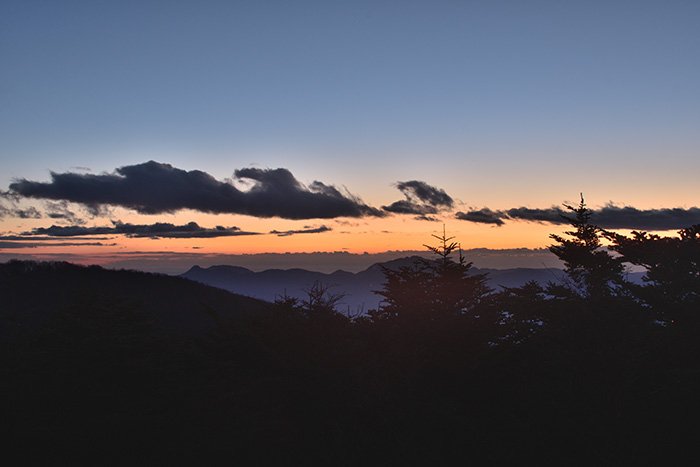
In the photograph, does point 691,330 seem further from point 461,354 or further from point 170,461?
point 170,461

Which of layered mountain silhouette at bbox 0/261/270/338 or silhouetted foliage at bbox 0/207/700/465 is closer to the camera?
silhouetted foliage at bbox 0/207/700/465

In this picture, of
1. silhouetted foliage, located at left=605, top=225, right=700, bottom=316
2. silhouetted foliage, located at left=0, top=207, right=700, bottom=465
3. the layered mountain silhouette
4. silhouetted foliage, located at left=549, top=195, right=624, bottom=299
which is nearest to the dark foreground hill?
silhouetted foliage, located at left=0, top=207, right=700, bottom=465

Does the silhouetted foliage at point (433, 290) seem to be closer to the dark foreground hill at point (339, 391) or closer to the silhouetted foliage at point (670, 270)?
the dark foreground hill at point (339, 391)

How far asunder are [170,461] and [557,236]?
1386 inches

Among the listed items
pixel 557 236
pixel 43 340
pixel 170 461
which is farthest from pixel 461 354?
pixel 557 236

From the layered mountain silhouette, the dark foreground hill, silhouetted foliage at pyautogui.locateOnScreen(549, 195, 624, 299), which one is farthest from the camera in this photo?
the layered mountain silhouette

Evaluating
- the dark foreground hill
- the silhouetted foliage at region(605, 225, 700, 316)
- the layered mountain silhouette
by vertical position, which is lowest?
the layered mountain silhouette

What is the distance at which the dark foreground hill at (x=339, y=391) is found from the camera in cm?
1157

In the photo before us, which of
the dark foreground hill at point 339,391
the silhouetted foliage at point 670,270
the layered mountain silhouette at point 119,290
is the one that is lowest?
the layered mountain silhouette at point 119,290

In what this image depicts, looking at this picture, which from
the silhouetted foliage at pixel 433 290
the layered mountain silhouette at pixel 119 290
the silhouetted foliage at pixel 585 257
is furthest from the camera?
the layered mountain silhouette at pixel 119 290

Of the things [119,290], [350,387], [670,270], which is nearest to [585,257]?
[670,270]

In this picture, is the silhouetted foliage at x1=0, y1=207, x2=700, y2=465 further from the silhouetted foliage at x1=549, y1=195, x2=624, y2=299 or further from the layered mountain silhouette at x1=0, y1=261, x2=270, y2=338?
the layered mountain silhouette at x1=0, y1=261, x2=270, y2=338

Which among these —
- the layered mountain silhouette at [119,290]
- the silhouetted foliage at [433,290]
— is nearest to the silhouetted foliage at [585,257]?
the silhouetted foliage at [433,290]

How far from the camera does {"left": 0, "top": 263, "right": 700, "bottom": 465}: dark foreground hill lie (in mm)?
11570
